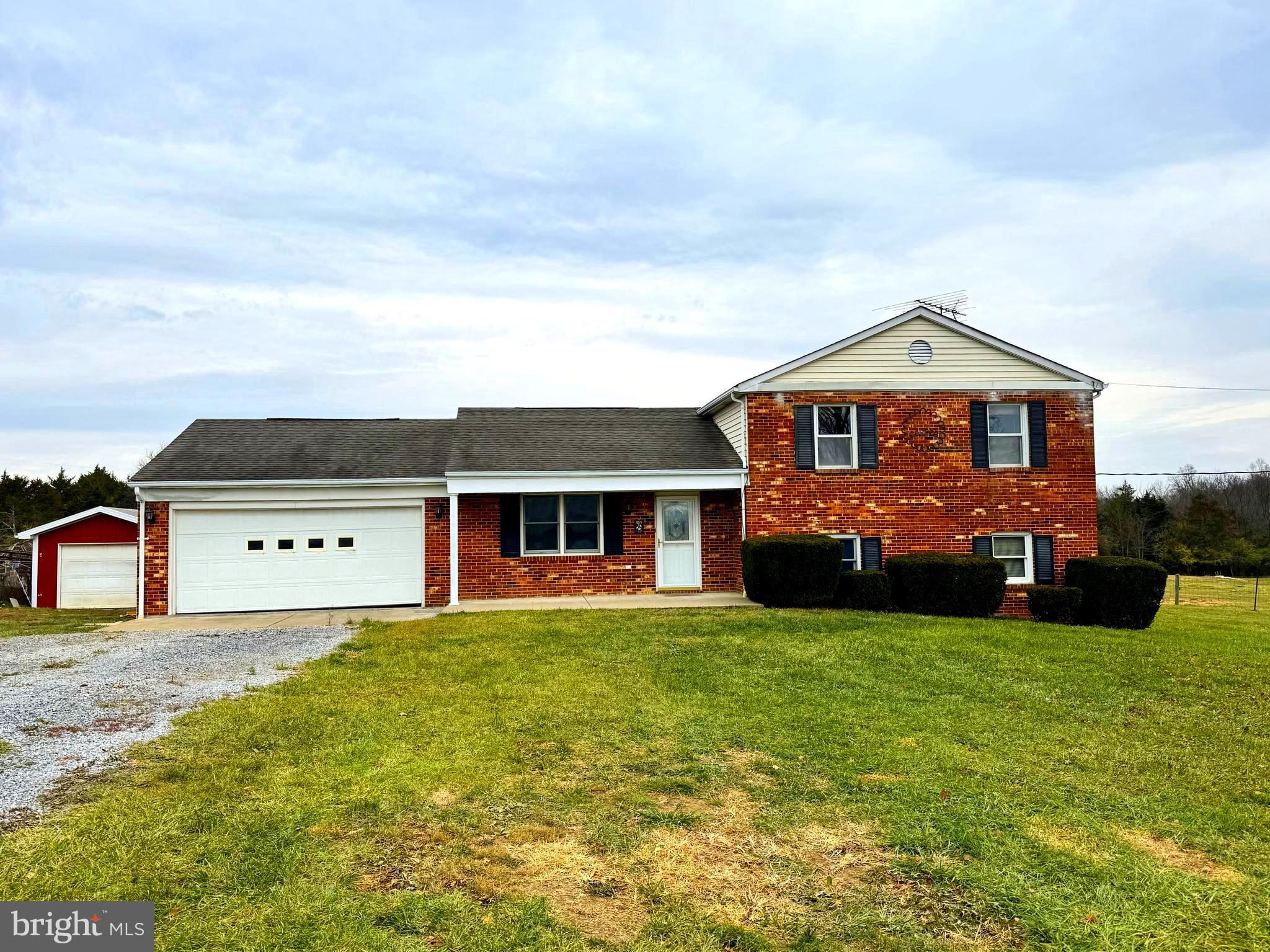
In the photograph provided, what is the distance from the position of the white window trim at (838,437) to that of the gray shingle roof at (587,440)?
1624 millimetres

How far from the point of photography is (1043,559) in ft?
54.7

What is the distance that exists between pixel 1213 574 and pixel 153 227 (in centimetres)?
4896

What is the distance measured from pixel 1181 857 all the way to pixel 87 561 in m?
26.3

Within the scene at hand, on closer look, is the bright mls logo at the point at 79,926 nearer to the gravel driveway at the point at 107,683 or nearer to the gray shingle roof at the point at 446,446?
the gravel driveway at the point at 107,683

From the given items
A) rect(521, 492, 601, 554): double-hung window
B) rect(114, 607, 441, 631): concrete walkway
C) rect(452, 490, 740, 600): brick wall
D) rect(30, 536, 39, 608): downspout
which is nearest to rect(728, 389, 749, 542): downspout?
rect(452, 490, 740, 600): brick wall

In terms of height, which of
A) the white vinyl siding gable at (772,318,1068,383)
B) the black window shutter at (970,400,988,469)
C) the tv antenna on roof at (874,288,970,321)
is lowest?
the black window shutter at (970,400,988,469)

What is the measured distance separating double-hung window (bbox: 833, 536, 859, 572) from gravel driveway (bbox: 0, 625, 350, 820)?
951 centimetres

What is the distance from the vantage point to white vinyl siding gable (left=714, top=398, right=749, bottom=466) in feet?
54.5

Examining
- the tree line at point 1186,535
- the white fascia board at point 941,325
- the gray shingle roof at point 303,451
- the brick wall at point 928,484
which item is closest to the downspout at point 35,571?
the gray shingle roof at point 303,451

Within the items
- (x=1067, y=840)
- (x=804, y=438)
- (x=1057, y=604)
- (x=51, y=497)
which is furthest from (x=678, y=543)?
(x=51, y=497)

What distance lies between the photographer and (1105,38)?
12266 millimetres

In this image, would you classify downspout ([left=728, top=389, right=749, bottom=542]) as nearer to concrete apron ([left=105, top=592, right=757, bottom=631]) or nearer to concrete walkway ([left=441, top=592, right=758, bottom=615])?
concrete walkway ([left=441, top=592, right=758, bottom=615])

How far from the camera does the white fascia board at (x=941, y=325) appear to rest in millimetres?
16328

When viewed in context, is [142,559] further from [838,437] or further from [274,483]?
[838,437]
